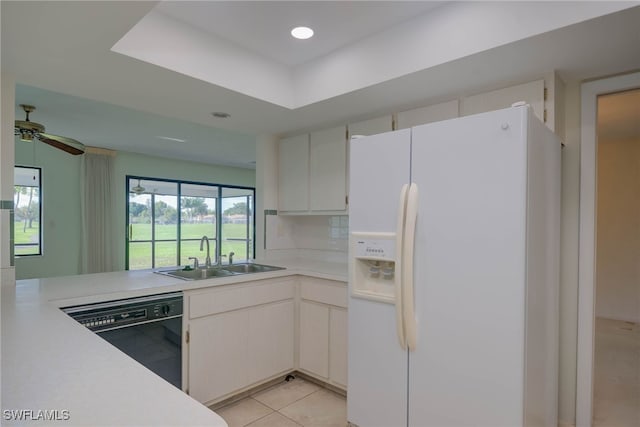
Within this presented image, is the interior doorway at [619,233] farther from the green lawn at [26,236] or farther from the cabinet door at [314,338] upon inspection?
the green lawn at [26,236]

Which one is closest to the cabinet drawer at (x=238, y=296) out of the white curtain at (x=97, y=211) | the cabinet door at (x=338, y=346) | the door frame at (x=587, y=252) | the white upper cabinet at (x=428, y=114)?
the cabinet door at (x=338, y=346)

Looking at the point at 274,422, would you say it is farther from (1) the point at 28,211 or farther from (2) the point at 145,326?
(1) the point at 28,211

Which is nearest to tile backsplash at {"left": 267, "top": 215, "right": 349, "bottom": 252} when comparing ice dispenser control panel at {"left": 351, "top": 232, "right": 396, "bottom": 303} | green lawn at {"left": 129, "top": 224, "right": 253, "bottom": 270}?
ice dispenser control panel at {"left": 351, "top": 232, "right": 396, "bottom": 303}

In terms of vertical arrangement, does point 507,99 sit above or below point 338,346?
above

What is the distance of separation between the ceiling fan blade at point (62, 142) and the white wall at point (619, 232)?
576cm

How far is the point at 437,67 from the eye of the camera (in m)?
1.94

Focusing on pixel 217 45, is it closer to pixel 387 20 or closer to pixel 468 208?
pixel 387 20

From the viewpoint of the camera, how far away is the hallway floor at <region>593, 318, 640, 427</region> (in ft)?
7.36

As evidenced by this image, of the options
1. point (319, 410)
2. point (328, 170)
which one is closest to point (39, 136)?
point (328, 170)

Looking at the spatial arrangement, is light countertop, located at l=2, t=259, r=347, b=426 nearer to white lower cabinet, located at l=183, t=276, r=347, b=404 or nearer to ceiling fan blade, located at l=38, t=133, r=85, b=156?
white lower cabinet, located at l=183, t=276, r=347, b=404

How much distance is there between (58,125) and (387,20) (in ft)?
13.2

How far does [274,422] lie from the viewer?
86.6 inches

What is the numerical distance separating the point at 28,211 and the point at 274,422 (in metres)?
4.76

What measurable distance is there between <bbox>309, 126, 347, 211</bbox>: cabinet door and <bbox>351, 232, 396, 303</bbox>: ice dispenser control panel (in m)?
1.03
